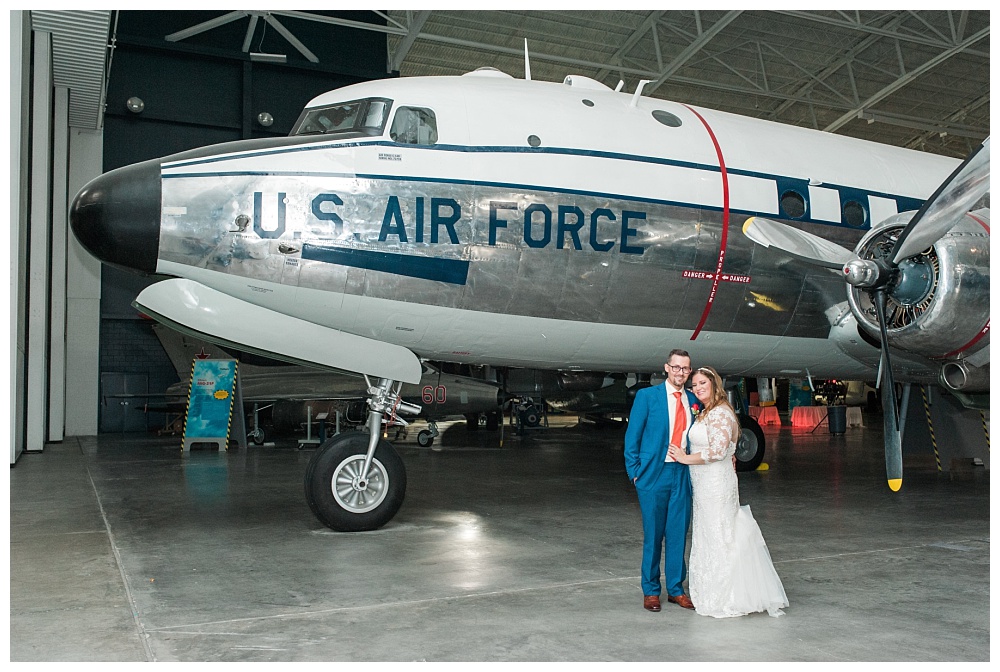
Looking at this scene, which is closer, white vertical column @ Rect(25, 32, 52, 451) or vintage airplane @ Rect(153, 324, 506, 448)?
white vertical column @ Rect(25, 32, 52, 451)

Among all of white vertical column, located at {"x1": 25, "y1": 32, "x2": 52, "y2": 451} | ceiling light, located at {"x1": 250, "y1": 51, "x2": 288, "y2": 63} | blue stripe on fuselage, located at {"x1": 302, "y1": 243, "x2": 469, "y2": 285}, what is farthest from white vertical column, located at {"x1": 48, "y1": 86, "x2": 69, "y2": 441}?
blue stripe on fuselage, located at {"x1": 302, "y1": 243, "x2": 469, "y2": 285}

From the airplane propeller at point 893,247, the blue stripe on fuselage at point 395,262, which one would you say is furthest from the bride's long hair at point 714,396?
the blue stripe on fuselage at point 395,262

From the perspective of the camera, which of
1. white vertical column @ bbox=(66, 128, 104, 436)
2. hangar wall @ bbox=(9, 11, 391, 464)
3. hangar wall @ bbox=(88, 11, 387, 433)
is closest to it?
hangar wall @ bbox=(9, 11, 391, 464)

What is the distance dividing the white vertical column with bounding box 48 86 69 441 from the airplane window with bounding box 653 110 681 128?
16617 millimetres

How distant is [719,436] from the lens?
18.0ft

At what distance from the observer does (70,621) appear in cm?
534

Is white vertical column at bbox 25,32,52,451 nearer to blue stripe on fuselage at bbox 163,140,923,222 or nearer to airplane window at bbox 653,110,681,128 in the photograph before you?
blue stripe on fuselage at bbox 163,140,923,222

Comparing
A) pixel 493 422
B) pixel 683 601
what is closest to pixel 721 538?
pixel 683 601

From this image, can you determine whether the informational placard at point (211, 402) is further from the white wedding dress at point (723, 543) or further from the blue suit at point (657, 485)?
the white wedding dress at point (723, 543)

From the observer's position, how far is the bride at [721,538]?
5363mm

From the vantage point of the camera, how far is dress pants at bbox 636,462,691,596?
18.2 feet

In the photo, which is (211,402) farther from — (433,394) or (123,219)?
(123,219)

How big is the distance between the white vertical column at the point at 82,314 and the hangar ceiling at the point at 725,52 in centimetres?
113
